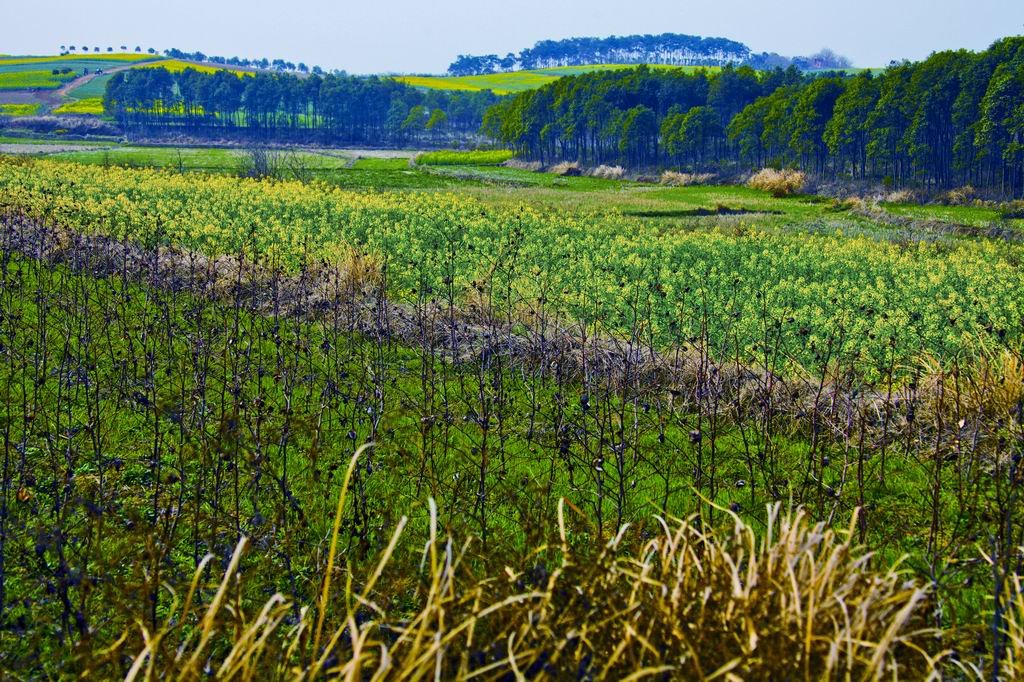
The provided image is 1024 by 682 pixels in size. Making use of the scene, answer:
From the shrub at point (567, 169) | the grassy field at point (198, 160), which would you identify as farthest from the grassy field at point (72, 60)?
the shrub at point (567, 169)

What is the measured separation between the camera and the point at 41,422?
7.76 meters

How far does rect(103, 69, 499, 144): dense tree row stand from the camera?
11769 centimetres

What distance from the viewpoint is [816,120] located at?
57.2 metres

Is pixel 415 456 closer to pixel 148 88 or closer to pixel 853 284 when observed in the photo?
pixel 853 284

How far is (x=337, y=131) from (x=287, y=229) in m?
107

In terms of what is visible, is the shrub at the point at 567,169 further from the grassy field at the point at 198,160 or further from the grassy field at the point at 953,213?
the grassy field at the point at 953,213

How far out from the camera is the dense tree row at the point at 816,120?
1796 inches

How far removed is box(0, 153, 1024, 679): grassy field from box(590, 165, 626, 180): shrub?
50.1 meters

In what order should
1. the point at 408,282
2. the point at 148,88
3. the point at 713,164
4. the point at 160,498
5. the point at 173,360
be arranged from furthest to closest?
1. the point at 148,88
2. the point at 713,164
3. the point at 408,282
4. the point at 173,360
5. the point at 160,498

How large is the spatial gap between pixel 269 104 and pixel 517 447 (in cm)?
12267

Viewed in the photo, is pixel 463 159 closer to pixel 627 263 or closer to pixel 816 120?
pixel 816 120

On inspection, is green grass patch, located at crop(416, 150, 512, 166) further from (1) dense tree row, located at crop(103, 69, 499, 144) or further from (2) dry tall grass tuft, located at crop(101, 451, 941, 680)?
(2) dry tall grass tuft, located at crop(101, 451, 941, 680)

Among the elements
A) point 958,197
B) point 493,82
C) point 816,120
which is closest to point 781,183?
point 958,197

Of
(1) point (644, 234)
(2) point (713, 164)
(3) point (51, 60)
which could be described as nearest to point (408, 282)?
(1) point (644, 234)
